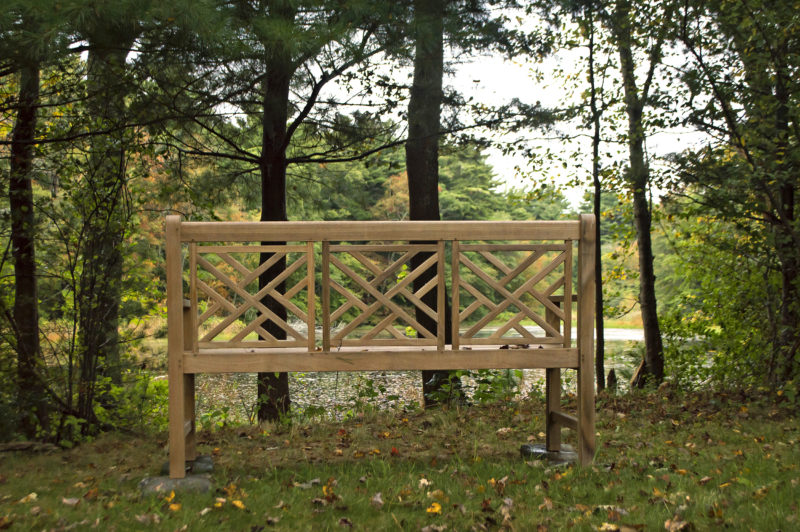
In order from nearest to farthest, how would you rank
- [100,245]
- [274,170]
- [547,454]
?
[547,454] → [100,245] → [274,170]

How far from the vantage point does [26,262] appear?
6406 mm

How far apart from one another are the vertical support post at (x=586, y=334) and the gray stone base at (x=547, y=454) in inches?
7.2

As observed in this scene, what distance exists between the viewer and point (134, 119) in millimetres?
6844

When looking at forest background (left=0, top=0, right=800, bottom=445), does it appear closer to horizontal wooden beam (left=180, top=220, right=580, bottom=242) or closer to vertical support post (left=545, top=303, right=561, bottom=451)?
horizontal wooden beam (left=180, top=220, right=580, bottom=242)

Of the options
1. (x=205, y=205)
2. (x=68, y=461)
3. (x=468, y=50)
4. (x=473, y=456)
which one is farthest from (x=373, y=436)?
(x=468, y=50)

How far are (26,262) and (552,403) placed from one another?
16.3 ft

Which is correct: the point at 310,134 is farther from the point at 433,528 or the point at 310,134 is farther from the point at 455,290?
the point at 433,528

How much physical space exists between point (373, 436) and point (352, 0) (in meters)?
3.88

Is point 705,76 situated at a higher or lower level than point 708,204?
higher

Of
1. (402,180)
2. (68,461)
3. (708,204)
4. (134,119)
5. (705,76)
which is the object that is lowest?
(68,461)

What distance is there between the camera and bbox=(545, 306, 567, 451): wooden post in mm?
5211

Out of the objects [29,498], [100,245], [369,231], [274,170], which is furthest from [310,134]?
[29,498]

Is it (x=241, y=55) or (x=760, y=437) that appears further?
(x=241, y=55)

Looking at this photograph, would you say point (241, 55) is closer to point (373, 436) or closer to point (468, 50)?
point (468, 50)
